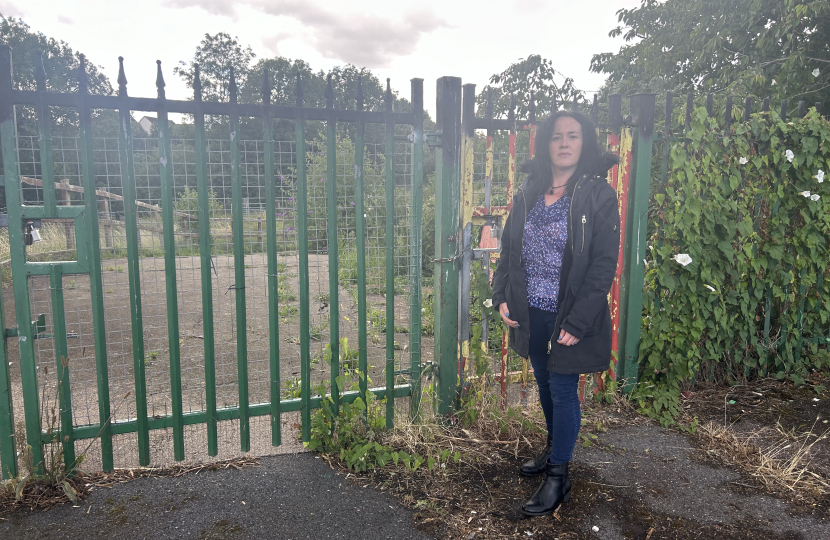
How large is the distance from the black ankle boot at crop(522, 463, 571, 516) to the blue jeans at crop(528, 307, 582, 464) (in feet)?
0.18

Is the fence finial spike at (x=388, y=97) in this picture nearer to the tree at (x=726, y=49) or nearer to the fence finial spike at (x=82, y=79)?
the fence finial spike at (x=82, y=79)

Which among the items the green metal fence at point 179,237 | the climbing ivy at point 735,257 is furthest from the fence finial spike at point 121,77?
the climbing ivy at point 735,257

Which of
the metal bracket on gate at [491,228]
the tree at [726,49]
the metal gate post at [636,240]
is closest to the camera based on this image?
the metal bracket on gate at [491,228]

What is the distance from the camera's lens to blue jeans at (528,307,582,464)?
2930 mm

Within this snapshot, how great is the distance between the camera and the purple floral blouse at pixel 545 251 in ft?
9.63

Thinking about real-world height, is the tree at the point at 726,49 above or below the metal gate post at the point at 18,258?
above

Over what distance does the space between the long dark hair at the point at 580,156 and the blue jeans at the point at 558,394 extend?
2.29 feet

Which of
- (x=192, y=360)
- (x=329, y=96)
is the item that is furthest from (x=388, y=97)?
(x=192, y=360)

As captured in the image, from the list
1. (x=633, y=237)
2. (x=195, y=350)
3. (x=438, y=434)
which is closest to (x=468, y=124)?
(x=633, y=237)

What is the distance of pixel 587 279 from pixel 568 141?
0.73 meters

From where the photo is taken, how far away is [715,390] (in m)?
4.58

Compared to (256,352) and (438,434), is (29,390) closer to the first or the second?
(438,434)

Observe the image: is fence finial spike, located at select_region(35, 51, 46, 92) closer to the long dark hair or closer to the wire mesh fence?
the wire mesh fence

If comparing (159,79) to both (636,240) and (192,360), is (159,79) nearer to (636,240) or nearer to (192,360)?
(636,240)
